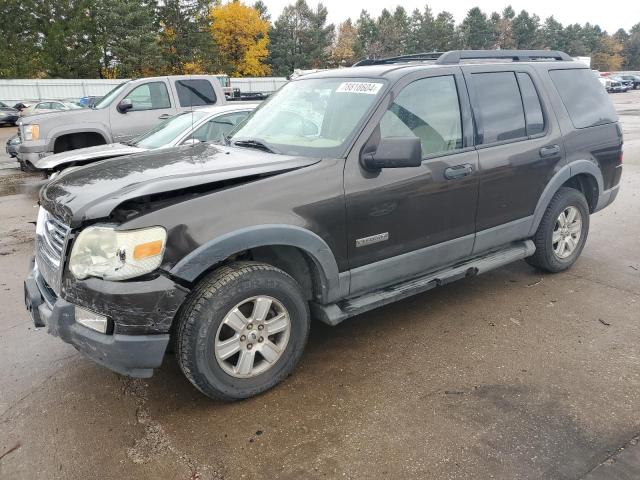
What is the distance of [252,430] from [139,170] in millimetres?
1688

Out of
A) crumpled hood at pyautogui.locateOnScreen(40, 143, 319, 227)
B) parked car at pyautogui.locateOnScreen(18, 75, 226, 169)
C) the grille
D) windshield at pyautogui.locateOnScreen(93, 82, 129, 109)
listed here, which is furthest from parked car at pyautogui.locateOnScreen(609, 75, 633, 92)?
the grille

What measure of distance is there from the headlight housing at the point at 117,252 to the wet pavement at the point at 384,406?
892 mm

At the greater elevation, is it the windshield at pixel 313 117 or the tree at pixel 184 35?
the tree at pixel 184 35

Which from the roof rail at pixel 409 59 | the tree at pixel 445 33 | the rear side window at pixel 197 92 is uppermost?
the tree at pixel 445 33

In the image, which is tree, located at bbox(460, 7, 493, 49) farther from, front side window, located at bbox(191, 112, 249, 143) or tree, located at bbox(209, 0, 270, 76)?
front side window, located at bbox(191, 112, 249, 143)

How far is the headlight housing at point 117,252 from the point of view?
269cm

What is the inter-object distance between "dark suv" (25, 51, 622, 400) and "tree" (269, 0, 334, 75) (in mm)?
61716

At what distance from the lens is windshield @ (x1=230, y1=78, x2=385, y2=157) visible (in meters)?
3.54

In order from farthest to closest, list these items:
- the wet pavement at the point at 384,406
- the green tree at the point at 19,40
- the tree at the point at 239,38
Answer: the tree at the point at 239,38 < the green tree at the point at 19,40 < the wet pavement at the point at 384,406

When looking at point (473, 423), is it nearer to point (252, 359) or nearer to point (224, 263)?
point (252, 359)

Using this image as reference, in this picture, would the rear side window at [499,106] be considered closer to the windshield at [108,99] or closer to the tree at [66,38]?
the windshield at [108,99]

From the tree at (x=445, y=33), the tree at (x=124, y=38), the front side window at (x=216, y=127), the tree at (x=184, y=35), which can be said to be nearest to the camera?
the front side window at (x=216, y=127)

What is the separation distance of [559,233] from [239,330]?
328cm

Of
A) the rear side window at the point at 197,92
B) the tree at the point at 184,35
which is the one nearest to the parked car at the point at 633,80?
the tree at the point at 184,35
